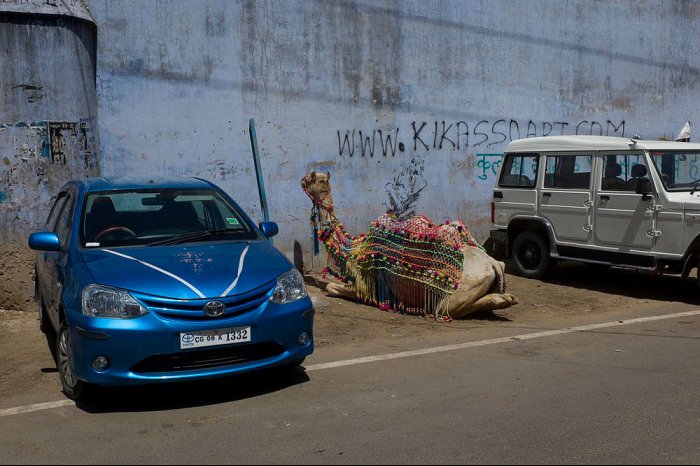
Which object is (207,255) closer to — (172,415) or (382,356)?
(172,415)

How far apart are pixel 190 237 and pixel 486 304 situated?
11.9ft

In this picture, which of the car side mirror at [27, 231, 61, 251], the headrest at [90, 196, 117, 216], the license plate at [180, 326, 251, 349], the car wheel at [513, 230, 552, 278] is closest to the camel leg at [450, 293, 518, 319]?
the car wheel at [513, 230, 552, 278]

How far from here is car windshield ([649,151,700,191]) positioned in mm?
A: 9328

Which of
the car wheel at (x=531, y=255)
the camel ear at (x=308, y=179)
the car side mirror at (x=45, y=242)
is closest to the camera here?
the car side mirror at (x=45, y=242)

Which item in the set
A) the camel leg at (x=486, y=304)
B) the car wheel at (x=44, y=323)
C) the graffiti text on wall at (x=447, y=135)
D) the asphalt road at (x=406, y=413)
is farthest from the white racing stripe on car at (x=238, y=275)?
the graffiti text on wall at (x=447, y=135)

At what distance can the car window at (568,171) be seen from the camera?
1020 centimetres

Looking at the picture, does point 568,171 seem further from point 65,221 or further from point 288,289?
point 65,221

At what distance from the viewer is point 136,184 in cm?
651

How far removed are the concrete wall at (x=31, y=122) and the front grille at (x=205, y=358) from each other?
4341 millimetres

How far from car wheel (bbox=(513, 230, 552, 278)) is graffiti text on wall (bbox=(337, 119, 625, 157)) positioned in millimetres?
2074

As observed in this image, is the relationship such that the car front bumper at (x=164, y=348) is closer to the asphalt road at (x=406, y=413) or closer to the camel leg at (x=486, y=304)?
the asphalt road at (x=406, y=413)

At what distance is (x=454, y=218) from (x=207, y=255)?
7.36 meters

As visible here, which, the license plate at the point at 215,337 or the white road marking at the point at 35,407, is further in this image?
the white road marking at the point at 35,407

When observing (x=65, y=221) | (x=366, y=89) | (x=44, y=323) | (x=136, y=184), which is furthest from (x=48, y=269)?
(x=366, y=89)
